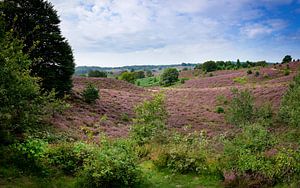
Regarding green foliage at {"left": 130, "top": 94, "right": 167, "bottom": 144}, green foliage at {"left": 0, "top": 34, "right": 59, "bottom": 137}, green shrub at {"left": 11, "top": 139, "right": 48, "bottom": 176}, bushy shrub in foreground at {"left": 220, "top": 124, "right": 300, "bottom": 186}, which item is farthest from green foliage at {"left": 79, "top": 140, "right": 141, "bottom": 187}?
green foliage at {"left": 130, "top": 94, "right": 167, "bottom": 144}

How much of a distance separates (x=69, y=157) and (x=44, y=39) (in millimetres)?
22499

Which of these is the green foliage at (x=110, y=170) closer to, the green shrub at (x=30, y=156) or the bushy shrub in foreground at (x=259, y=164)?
the green shrub at (x=30, y=156)

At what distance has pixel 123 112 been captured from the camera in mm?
41594

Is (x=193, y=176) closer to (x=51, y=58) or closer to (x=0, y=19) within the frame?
(x=0, y=19)

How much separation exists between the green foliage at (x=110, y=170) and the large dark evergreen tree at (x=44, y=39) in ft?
70.3

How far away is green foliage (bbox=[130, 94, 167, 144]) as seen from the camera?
66.8ft

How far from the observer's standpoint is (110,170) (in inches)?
392

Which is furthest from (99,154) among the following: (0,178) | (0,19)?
(0,19)

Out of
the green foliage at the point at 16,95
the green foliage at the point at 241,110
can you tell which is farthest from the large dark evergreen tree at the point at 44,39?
the green foliage at the point at 241,110

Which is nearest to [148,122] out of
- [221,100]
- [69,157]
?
[69,157]

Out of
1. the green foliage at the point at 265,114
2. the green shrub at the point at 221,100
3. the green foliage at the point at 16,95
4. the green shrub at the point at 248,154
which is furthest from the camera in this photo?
the green shrub at the point at 221,100

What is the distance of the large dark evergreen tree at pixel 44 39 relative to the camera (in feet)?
98.6

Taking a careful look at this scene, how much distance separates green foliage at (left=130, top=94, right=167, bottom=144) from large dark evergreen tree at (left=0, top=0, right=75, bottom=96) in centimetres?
1221

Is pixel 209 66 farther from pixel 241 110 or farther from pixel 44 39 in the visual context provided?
pixel 44 39
